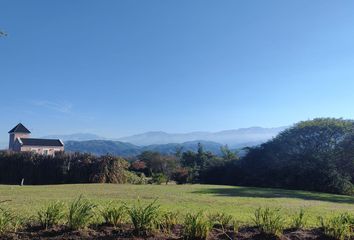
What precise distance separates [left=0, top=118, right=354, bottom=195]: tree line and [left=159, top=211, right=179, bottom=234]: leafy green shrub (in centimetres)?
2023

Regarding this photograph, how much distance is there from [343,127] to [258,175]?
7946 millimetres

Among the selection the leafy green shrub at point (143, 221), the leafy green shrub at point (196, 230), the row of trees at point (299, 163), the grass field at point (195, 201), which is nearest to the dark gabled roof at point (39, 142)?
the row of trees at point (299, 163)

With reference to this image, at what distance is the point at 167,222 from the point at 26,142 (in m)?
57.7

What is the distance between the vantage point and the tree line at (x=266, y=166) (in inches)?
1093

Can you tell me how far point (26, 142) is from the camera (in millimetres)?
59875

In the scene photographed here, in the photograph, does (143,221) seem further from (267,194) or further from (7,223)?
(267,194)

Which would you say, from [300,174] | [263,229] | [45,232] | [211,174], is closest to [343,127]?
[300,174]

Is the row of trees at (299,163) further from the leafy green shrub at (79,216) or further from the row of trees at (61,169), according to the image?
the leafy green shrub at (79,216)

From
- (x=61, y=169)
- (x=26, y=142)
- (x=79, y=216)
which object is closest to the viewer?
(x=79, y=216)

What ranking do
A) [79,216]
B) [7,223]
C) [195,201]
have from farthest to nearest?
[195,201], [79,216], [7,223]

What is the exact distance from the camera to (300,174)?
3072cm

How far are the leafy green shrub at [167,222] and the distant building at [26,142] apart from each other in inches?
2132

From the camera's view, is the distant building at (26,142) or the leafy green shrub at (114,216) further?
the distant building at (26,142)

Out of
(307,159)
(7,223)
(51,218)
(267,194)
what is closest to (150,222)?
(51,218)
